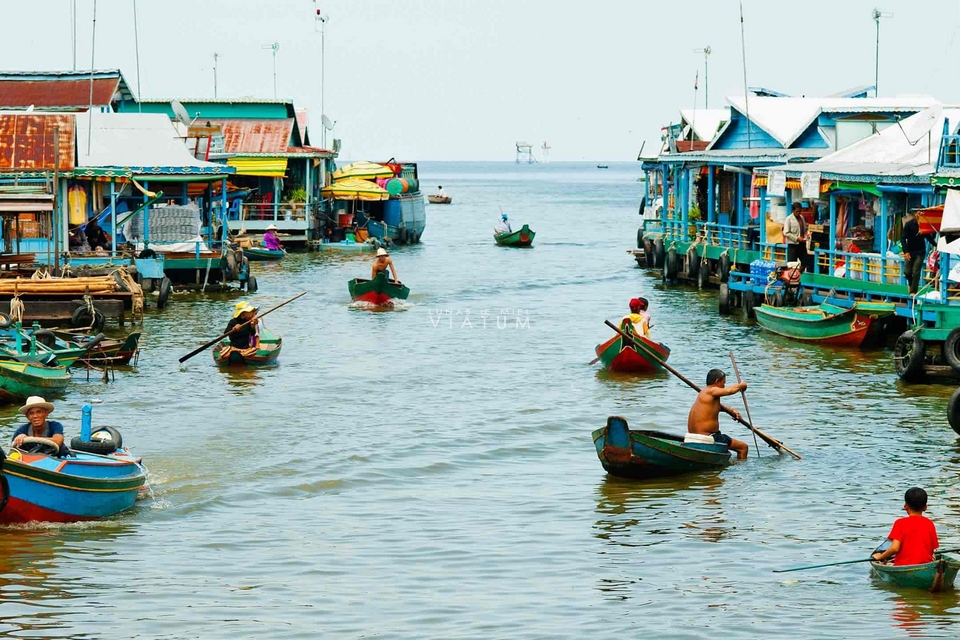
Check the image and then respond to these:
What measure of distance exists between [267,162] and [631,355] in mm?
34127

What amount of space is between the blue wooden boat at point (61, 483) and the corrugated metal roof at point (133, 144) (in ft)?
80.4

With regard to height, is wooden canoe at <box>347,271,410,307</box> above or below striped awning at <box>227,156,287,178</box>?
below

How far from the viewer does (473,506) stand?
1627 cm

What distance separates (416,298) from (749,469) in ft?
80.3

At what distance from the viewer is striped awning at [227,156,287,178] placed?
55.9m

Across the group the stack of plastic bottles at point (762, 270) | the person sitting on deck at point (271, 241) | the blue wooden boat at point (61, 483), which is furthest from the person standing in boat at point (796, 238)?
the person sitting on deck at point (271, 241)

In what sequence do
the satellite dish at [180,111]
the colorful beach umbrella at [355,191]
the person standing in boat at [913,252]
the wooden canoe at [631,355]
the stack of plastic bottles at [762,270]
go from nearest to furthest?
the wooden canoe at [631,355] → the person standing in boat at [913,252] → the stack of plastic bottles at [762,270] → the satellite dish at [180,111] → the colorful beach umbrella at [355,191]

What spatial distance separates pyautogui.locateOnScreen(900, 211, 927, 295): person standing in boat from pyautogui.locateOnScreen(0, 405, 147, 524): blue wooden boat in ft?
52.0

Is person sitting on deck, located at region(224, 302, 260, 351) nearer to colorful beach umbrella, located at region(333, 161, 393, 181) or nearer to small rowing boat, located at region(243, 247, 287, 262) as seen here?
small rowing boat, located at region(243, 247, 287, 262)

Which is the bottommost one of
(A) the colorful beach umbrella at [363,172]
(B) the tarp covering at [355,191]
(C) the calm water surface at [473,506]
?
(C) the calm water surface at [473,506]

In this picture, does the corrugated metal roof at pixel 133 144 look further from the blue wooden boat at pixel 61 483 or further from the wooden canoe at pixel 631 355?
the blue wooden boat at pixel 61 483

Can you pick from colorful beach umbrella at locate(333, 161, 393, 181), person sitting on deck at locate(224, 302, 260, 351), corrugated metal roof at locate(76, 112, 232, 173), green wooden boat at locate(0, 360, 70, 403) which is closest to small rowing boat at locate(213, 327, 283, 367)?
person sitting on deck at locate(224, 302, 260, 351)

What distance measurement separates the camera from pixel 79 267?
32.4 m

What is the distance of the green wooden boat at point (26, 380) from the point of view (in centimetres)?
2133
